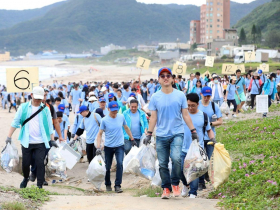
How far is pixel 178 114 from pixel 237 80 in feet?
37.3

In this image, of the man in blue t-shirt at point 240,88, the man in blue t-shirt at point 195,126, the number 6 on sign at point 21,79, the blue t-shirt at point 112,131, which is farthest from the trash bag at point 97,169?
the man in blue t-shirt at point 240,88

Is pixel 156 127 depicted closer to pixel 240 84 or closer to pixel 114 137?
pixel 114 137

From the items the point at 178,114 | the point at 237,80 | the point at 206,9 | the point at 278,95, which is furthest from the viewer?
the point at 206,9

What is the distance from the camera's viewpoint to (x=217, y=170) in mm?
6723

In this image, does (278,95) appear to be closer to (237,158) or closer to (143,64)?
(143,64)

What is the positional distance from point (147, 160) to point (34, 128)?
1888 mm

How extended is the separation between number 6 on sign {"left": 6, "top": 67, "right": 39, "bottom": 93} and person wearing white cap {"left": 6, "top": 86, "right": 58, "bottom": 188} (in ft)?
13.2

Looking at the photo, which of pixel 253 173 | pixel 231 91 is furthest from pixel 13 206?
pixel 231 91

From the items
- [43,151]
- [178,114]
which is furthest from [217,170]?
[43,151]

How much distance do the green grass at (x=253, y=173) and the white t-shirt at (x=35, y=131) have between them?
2920 millimetres

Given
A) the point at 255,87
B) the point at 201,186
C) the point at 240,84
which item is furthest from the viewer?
the point at 255,87

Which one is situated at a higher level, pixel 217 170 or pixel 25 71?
pixel 25 71

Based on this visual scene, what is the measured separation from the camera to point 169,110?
6324mm

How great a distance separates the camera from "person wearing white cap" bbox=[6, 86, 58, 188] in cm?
734
